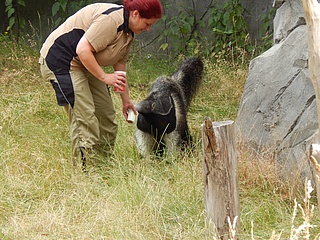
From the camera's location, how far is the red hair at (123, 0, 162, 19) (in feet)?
17.1

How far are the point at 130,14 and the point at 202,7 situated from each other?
5.82 metres

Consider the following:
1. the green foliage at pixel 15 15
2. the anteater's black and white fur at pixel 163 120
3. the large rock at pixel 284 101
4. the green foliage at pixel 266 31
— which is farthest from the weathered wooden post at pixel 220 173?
the green foliage at pixel 15 15

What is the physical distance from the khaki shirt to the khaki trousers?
13 cm

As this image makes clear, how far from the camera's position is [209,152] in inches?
165

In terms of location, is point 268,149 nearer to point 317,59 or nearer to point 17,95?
point 317,59

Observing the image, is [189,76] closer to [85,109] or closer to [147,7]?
[85,109]

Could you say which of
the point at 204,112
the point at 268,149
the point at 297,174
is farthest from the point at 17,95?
the point at 297,174

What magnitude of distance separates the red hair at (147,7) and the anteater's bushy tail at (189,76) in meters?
2.42

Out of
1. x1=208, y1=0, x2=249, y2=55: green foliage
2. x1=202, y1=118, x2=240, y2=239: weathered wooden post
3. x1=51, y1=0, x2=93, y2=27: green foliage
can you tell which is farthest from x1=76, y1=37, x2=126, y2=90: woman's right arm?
x1=51, y1=0, x2=93, y2=27: green foliage

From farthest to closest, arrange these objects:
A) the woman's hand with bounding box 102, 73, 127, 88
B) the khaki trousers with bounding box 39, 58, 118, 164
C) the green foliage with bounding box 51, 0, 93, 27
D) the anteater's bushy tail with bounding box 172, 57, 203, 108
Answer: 1. the green foliage with bounding box 51, 0, 93, 27
2. the anteater's bushy tail with bounding box 172, 57, 203, 108
3. the khaki trousers with bounding box 39, 58, 118, 164
4. the woman's hand with bounding box 102, 73, 127, 88

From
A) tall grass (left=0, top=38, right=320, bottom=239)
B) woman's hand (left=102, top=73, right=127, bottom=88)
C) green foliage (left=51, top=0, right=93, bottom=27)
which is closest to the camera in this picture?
tall grass (left=0, top=38, right=320, bottom=239)

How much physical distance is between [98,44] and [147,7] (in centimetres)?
55

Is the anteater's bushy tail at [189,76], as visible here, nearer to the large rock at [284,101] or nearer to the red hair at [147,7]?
the large rock at [284,101]

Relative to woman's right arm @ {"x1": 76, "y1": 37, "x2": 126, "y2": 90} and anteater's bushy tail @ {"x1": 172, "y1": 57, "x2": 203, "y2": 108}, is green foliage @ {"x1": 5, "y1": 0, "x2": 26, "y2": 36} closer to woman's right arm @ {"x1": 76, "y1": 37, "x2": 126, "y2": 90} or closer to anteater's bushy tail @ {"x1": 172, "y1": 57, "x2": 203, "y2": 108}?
anteater's bushy tail @ {"x1": 172, "y1": 57, "x2": 203, "y2": 108}
